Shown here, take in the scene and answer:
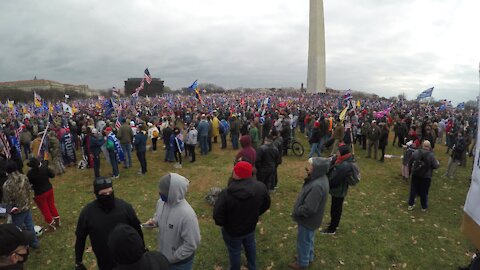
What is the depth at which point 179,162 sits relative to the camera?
12.4 metres

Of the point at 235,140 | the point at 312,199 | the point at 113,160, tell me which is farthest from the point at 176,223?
the point at 235,140

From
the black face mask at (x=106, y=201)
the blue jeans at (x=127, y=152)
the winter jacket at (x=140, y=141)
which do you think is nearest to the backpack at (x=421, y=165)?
the black face mask at (x=106, y=201)

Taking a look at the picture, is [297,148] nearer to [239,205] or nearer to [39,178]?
[239,205]

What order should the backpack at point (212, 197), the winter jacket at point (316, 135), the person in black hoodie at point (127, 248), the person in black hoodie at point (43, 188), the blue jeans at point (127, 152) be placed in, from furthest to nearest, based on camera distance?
1. the winter jacket at point (316, 135)
2. the blue jeans at point (127, 152)
3. the backpack at point (212, 197)
4. the person in black hoodie at point (43, 188)
5. the person in black hoodie at point (127, 248)

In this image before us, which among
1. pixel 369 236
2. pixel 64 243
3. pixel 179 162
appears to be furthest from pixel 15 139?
pixel 369 236

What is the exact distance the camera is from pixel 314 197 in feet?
14.6

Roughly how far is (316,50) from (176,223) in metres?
53.0

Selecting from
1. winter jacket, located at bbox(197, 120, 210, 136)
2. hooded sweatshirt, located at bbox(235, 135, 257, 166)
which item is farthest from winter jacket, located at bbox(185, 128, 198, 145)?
hooded sweatshirt, located at bbox(235, 135, 257, 166)

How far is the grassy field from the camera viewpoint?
5.48m

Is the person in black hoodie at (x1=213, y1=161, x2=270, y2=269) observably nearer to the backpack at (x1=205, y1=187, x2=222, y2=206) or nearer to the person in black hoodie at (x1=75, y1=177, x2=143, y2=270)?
the person in black hoodie at (x1=75, y1=177, x2=143, y2=270)

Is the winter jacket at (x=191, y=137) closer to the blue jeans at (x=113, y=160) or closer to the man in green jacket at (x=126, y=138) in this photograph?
the man in green jacket at (x=126, y=138)

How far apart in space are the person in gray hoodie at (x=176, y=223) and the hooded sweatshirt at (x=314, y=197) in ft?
6.50

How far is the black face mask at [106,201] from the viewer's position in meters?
A: 3.40

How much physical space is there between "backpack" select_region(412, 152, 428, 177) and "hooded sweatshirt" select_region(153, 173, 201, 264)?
21.0 feet
